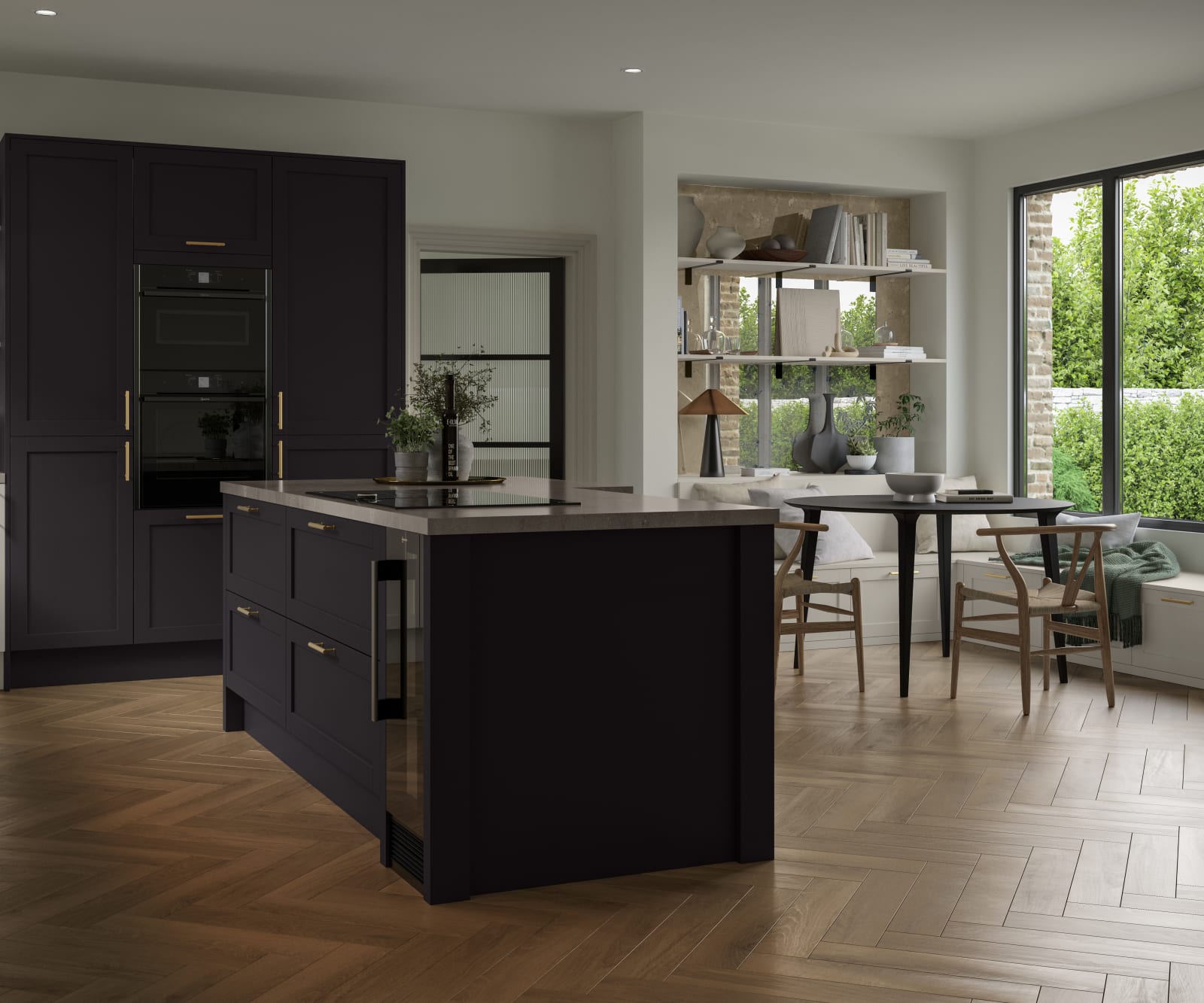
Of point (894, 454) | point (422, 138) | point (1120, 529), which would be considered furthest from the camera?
point (894, 454)

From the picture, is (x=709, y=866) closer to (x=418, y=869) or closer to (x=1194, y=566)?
(x=418, y=869)

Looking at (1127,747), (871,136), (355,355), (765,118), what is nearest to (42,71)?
(355,355)

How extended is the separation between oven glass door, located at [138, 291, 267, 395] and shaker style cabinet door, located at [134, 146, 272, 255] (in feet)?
0.74

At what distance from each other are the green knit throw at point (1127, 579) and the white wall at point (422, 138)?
2610 mm

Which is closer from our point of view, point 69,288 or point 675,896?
point 675,896

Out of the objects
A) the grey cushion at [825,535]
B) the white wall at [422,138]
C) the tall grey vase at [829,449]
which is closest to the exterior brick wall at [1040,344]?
the tall grey vase at [829,449]

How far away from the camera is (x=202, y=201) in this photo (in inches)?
235

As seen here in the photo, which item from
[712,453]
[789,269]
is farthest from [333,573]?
[789,269]

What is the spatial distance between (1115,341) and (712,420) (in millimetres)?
2193

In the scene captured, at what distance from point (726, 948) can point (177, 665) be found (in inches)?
157

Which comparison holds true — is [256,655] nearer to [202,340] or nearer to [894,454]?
[202,340]

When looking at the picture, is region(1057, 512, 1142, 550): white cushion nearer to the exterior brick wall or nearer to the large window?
the large window

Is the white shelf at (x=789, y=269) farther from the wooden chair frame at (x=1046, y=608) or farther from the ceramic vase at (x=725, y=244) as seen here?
the wooden chair frame at (x=1046, y=608)

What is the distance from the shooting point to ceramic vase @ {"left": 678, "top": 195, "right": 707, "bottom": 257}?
24.3 ft
